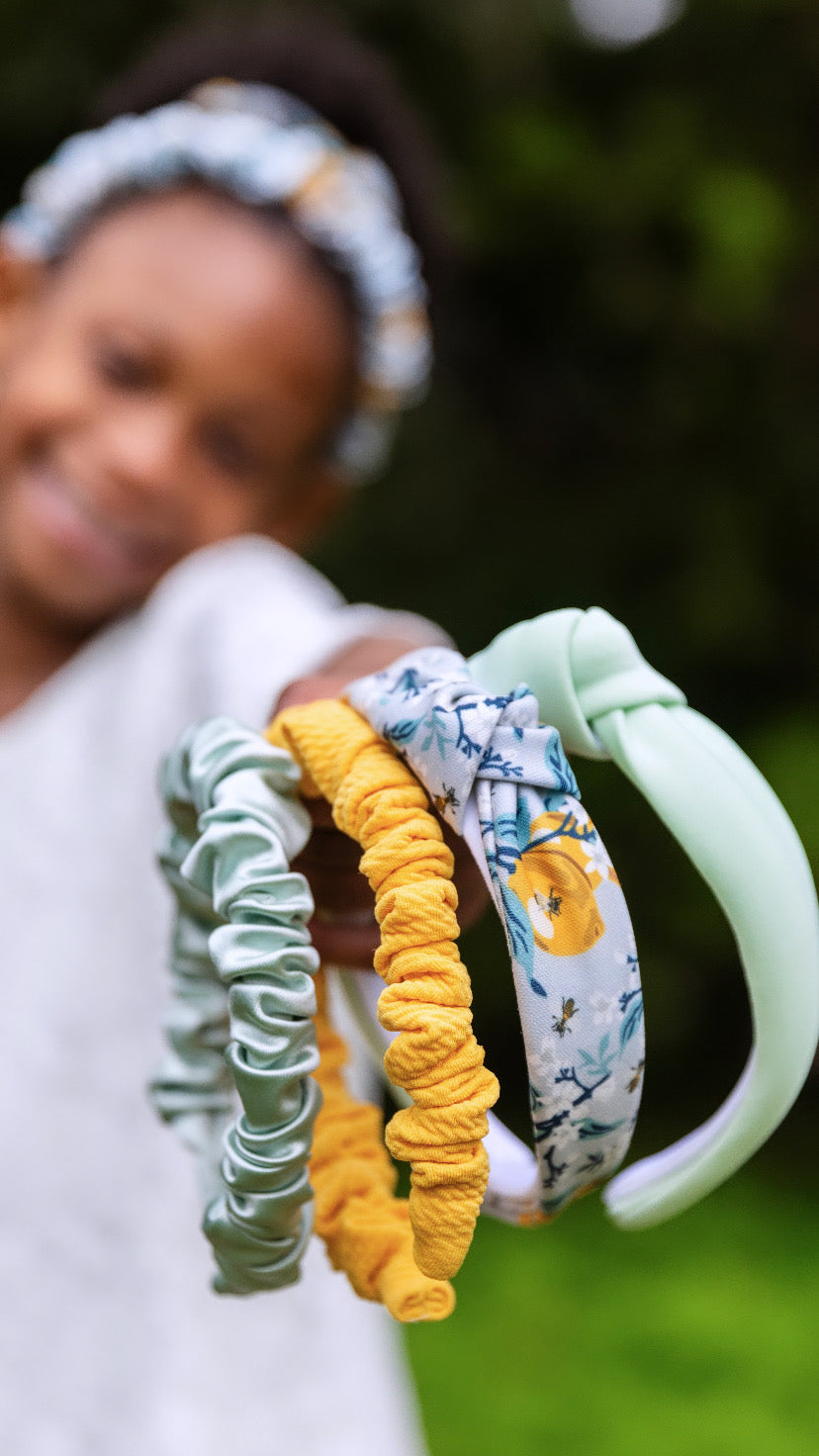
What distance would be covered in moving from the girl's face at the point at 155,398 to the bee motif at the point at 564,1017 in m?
0.46

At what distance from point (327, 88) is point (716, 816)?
2.57 feet

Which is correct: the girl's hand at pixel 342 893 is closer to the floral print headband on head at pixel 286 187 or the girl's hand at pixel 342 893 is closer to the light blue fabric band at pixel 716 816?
the light blue fabric band at pixel 716 816

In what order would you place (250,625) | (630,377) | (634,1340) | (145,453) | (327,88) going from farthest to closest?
(630,377), (634,1340), (327,88), (145,453), (250,625)

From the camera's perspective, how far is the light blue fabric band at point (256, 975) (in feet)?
1.02

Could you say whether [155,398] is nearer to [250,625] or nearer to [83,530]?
[83,530]

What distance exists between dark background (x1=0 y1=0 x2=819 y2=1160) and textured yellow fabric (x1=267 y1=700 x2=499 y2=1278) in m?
0.96

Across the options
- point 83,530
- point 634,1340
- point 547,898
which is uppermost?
point 83,530

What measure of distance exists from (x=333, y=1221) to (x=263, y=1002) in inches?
3.3

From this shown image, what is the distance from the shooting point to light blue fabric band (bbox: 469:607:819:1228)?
1.01 ft

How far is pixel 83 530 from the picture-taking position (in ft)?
2.28

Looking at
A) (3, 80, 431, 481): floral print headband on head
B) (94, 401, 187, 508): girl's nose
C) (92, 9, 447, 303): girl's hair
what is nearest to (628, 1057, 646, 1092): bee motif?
(94, 401, 187, 508): girl's nose

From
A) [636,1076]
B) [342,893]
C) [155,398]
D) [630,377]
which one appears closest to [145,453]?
[155,398]

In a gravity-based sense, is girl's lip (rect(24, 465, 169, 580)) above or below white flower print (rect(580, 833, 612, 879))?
above

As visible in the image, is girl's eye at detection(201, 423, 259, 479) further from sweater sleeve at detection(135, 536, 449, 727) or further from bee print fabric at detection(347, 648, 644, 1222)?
bee print fabric at detection(347, 648, 644, 1222)
